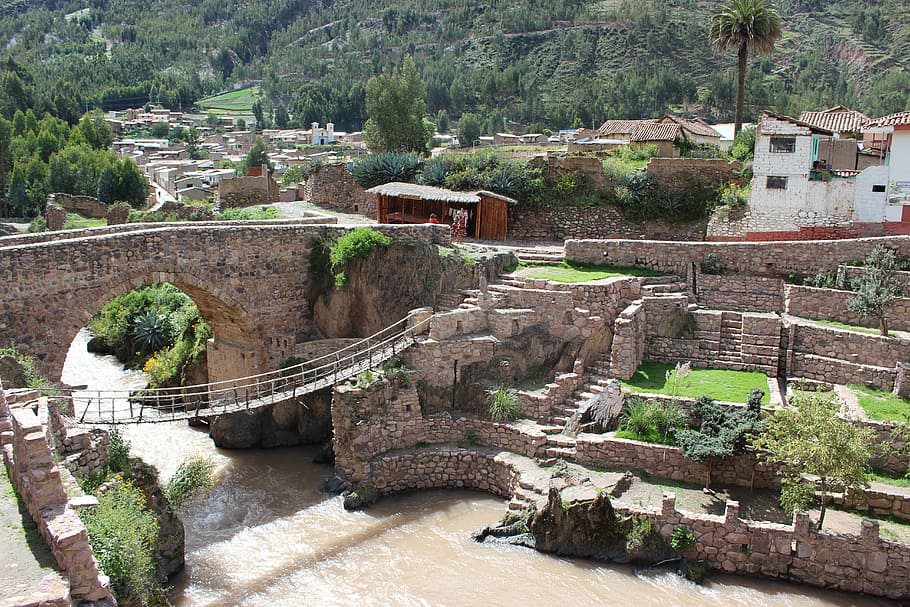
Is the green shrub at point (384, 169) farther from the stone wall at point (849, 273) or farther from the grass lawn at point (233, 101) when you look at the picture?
the grass lawn at point (233, 101)

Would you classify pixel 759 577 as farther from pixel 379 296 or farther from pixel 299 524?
pixel 379 296

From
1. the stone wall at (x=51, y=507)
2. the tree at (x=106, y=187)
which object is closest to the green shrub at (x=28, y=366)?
the stone wall at (x=51, y=507)

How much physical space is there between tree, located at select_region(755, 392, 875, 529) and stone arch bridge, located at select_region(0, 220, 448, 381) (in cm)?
1101

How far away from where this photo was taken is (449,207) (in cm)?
2748

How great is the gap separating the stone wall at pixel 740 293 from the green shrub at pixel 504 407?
6.58 m

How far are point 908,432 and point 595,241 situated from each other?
33.3 feet

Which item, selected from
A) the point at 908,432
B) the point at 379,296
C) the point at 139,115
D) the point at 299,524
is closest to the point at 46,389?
the point at 299,524

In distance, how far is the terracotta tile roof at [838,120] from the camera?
2820 cm

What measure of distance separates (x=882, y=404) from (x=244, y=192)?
1064 inches

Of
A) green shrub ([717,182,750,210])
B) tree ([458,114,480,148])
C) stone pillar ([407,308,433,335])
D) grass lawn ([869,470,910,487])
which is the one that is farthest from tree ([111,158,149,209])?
grass lawn ([869,470,910,487])

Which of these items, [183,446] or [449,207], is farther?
[449,207]

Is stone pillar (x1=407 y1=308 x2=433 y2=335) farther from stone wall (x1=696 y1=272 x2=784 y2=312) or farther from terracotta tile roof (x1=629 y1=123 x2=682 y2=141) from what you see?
terracotta tile roof (x1=629 y1=123 x2=682 y2=141)

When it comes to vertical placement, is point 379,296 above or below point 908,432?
above

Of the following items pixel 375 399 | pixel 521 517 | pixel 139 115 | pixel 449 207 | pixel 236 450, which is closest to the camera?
pixel 521 517
